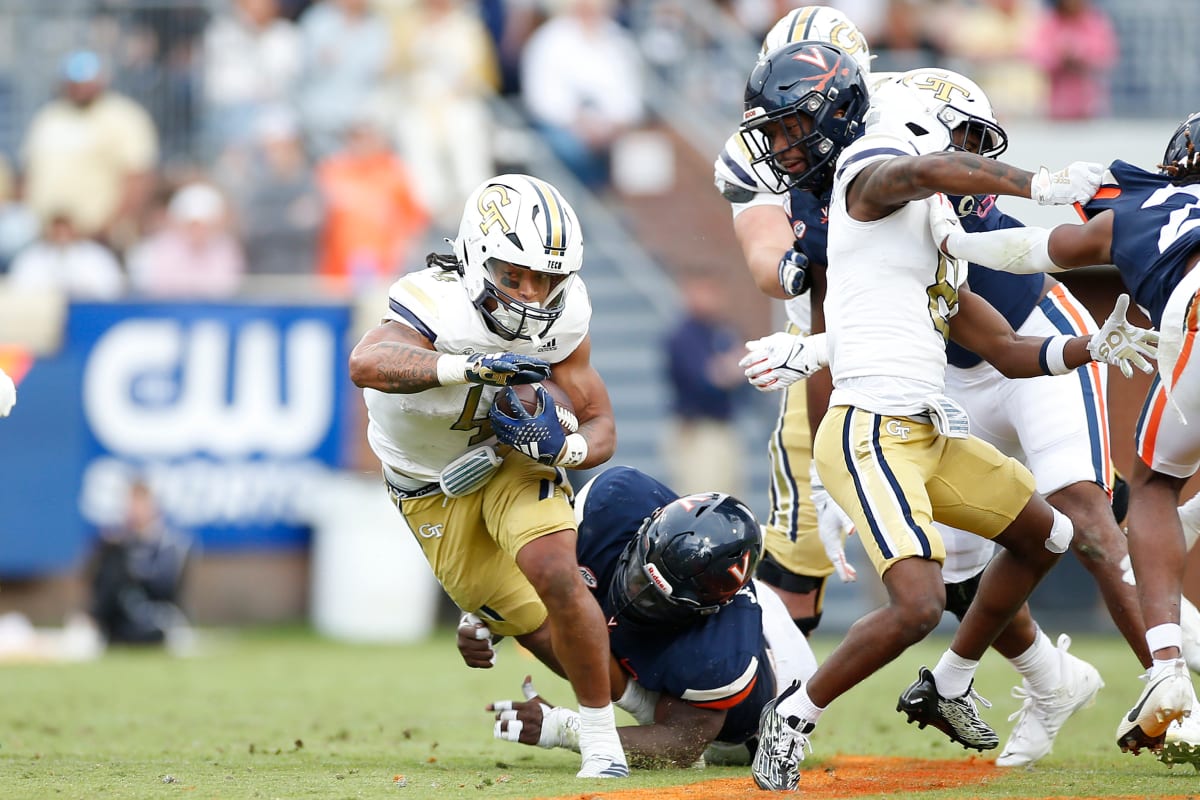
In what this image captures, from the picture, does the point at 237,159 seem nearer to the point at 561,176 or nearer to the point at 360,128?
the point at 360,128

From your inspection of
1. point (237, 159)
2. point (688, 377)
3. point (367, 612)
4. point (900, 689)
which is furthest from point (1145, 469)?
point (237, 159)

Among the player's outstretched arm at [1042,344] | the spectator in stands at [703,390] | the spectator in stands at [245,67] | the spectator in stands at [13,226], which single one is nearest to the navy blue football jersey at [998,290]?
the player's outstretched arm at [1042,344]

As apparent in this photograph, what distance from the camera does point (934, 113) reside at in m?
5.81

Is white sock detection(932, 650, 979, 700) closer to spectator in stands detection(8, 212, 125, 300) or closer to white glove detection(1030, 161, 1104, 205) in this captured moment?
white glove detection(1030, 161, 1104, 205)

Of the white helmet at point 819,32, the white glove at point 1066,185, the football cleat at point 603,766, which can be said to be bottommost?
the football cleat at point 603,766

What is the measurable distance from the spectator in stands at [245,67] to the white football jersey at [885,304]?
9172mm

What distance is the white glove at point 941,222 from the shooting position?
523 cm

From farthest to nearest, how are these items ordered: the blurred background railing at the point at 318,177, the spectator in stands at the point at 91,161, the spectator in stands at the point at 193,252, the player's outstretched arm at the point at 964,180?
the spectator in stands at the point at 91,161 → the spectator in stands at the point at 193,252 → the blurred background railing at the point at 318,177 → the player's outstretched arm at the point at 964,180

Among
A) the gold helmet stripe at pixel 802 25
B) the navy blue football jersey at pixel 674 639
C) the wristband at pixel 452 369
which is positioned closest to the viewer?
the wristband at pixel 452 369

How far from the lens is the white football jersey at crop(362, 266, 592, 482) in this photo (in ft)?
18.9

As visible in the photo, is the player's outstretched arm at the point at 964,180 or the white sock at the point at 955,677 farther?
the white sock at the point at 955,677

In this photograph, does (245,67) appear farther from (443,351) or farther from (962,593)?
(962,593)

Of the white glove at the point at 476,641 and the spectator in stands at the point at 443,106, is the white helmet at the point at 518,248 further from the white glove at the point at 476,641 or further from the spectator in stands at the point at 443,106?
the spectator in stands at the point at 443,106

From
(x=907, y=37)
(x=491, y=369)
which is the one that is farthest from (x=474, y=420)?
(x=907, y=37)
